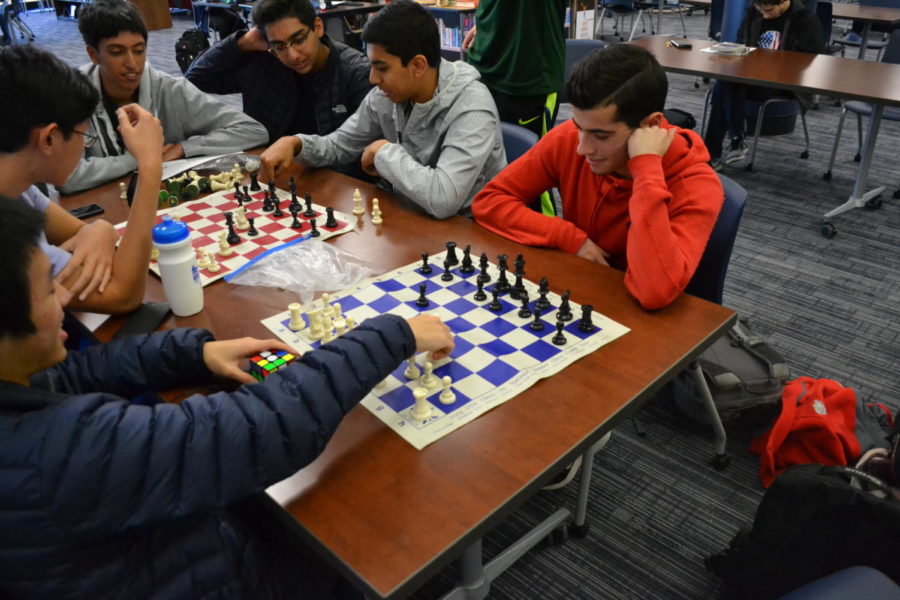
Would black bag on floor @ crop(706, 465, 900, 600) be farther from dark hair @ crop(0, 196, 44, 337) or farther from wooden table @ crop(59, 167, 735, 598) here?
dark hair @ crop(0, 196, 44, 337)

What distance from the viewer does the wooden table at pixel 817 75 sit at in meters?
3.36

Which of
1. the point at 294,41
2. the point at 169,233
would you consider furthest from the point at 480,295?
the point at 294,41

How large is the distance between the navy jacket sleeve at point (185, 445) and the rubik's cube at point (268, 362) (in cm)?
13

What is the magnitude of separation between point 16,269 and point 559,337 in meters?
0.93

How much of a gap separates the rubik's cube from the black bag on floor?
3.75 feet

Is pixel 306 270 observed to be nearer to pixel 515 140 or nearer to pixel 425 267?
pixel 425 267

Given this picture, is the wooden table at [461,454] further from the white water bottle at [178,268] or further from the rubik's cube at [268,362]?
the rubik's cube at [268,362]

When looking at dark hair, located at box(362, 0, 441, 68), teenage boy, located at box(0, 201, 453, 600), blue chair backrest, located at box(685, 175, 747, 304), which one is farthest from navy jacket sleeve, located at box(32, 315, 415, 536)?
dark hair, located at box(362, 0, 441, 68)

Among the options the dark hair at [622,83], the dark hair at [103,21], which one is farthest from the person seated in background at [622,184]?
the dark hair at [103,21]

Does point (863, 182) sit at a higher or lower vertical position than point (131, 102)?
lower

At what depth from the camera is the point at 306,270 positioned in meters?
1.60

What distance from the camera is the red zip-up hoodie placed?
4.82 feet

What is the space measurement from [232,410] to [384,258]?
82 centimetres

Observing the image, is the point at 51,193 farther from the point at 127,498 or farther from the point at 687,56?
the point at 687,56
